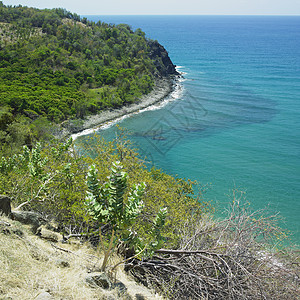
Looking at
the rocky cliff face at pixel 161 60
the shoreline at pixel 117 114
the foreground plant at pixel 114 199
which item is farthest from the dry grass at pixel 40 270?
the rocky cliff face at pixel 161 60

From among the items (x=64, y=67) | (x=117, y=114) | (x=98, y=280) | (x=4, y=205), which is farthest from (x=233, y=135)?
(x=64, y=67)

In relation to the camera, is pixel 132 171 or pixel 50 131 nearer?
pixel 132 171

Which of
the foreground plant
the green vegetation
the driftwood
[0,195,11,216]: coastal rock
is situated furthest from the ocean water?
[0,195,11,216]: coastal rock

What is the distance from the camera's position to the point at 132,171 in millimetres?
19047

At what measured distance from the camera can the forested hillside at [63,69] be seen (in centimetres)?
5088

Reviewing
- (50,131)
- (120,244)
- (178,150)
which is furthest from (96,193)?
(50,131)

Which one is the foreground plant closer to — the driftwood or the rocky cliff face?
the driftwood

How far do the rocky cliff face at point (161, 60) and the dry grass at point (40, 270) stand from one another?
8649 cm

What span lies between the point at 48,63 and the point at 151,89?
1144 inches

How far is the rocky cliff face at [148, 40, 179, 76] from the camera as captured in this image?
307 feet

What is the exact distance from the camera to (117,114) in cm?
5962

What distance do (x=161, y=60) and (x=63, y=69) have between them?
123 ft

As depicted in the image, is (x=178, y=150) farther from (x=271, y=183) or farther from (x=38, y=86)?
(x=38, y=86)

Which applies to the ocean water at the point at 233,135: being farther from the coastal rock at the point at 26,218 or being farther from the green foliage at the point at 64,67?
the coastal rock at the point at 26,218
